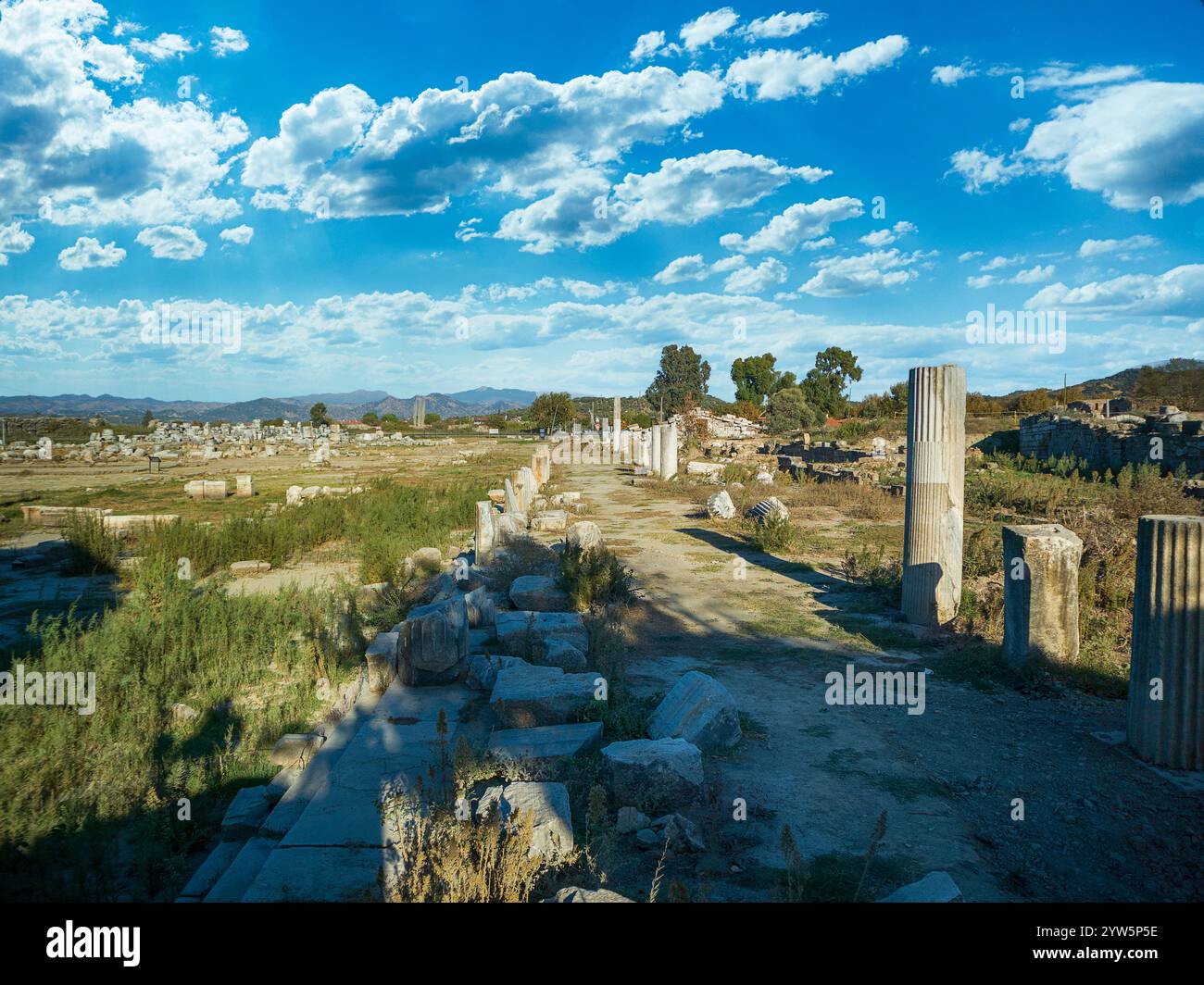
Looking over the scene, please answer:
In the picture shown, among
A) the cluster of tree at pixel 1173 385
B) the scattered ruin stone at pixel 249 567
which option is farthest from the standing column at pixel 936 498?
the cluster of tree at pixel 1173 385

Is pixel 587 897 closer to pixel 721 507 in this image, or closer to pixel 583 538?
pixel 583 538

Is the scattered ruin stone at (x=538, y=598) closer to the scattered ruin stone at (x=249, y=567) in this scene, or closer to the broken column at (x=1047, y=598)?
the broken column at (x=1047, y=598)

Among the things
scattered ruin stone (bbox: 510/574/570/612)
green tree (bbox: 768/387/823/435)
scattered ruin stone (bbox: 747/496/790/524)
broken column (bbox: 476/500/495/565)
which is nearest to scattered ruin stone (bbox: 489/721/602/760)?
scattered ruin stone (bbox: 510/574/570/612)

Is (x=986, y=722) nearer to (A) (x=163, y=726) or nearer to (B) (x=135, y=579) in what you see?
(A) (x=163, y=726)

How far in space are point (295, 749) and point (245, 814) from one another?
913 mm

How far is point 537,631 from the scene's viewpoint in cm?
655

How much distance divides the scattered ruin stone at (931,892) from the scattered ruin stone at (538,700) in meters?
2.44

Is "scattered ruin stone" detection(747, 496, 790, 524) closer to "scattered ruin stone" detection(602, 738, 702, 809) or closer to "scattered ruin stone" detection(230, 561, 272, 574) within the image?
"scattered ruin stone" detection(230, 561, 272, 574)

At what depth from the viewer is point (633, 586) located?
952 cm

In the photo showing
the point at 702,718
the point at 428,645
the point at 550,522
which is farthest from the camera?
the point at 550,522

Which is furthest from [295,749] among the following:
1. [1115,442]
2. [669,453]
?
[1115,442]

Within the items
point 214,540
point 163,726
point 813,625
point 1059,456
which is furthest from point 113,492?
point 1059,456

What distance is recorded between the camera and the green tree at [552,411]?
65000 millimetres
